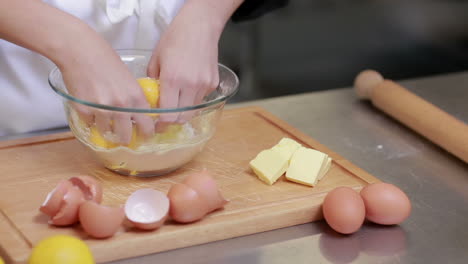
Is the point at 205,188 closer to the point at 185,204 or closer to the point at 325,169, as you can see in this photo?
the point at 185,204

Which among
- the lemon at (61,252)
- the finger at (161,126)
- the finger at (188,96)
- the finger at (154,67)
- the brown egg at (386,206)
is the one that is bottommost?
the brown egg at (386,206)

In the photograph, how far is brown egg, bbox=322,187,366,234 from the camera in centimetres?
105

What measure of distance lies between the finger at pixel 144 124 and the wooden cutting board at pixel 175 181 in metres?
0.11

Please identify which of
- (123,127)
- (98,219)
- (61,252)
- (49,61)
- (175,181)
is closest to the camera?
(61,252)

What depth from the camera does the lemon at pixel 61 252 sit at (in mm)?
853

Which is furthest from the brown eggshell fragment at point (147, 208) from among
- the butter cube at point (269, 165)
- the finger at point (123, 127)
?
the butter cube at point (269, 165)

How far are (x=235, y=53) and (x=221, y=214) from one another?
1941mm

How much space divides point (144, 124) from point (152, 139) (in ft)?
0.18

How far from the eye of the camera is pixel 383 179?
1288mm

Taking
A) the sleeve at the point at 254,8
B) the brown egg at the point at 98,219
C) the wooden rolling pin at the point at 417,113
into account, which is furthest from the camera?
the sleeve at the point at 254,8

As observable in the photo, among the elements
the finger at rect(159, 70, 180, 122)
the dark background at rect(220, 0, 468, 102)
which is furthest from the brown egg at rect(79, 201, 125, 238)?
the dark background at rect(220, 0, 468, 102)

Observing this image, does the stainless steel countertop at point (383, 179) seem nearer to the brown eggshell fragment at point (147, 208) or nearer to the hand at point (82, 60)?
the brown eggshell fragment at point (147, 208)

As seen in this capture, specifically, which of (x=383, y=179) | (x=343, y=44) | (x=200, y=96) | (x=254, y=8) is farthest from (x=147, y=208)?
(x=343, y=44)

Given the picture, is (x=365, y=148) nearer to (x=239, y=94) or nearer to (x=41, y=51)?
(x=41, y=51)
